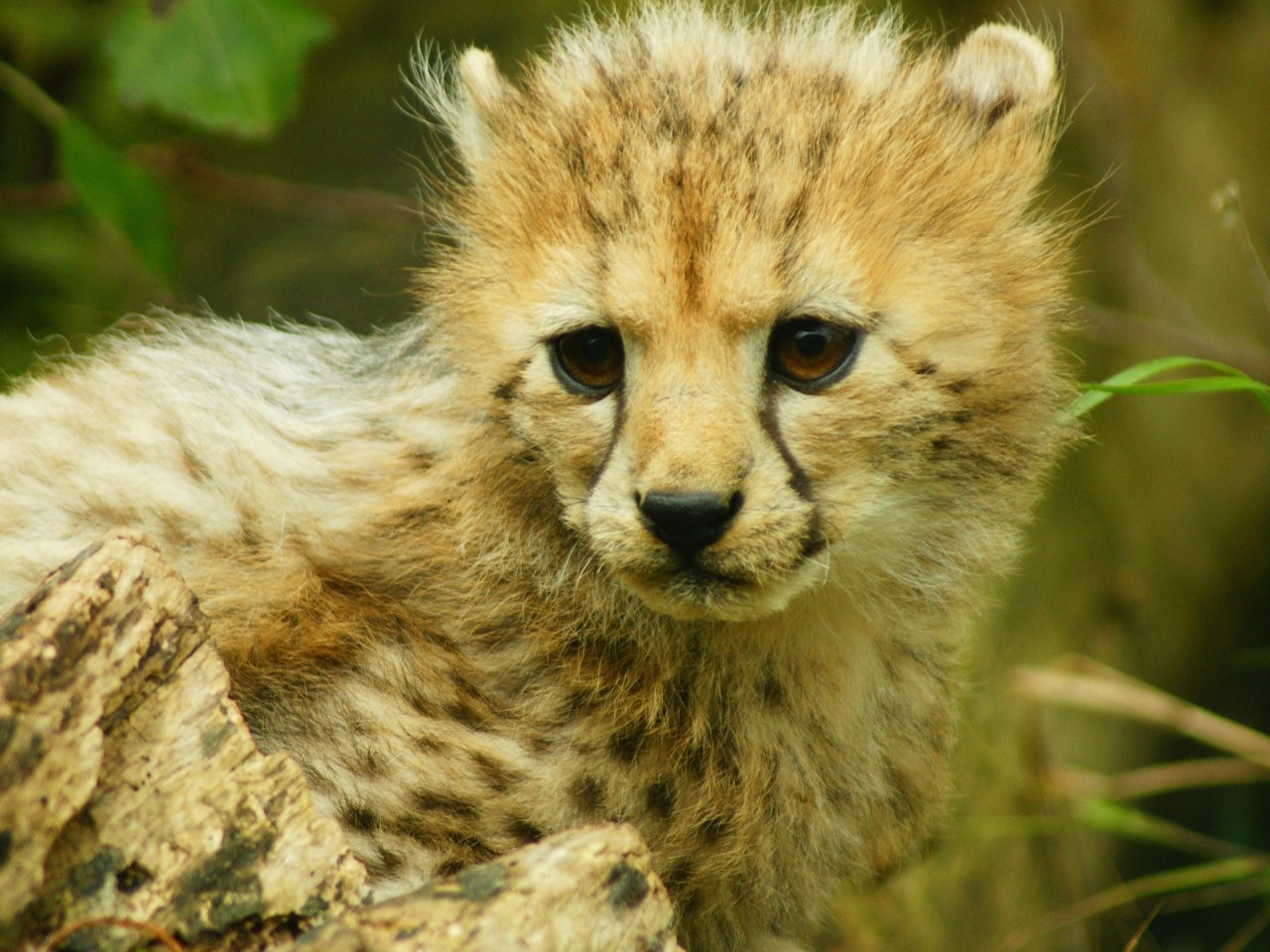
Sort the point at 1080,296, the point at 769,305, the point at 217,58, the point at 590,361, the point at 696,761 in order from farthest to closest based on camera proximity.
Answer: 1. the point at 1080,296
2. the point at 217,58
3. the point at 696,761
4. the point at 590,361
5. the point at 769,305

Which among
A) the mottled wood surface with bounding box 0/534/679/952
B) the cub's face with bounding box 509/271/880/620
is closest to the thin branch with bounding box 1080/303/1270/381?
the cub's face with bounding box 509/271/880/620

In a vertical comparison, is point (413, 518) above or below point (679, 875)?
above

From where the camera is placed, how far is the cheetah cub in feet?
9.46

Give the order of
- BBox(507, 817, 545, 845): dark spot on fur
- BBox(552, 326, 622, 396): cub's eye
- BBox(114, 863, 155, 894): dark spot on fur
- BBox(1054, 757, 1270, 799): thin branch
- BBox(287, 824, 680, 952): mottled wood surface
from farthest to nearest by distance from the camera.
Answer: BBox(1054, 757, 1270, 799): thin branch
BBox(507, 817, 545, 845): dark spot on fur
BBox(552, 326, 622, 396): cub's eye
BBox(114, 863, 155, 894): dark spot on fur
BBox(287, 824, 680, 952): mottled wood surface

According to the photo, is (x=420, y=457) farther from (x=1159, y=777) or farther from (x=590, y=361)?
(x=1159, y=777)

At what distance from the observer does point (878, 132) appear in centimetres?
314

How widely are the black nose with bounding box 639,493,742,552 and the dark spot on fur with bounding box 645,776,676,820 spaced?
689 millimetres

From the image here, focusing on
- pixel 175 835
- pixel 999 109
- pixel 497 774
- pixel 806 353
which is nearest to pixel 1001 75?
pixel 999 109

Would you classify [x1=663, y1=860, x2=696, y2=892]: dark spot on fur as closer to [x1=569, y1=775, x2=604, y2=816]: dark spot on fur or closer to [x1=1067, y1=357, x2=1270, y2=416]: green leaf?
[x1=569, y1=775, x2=604, y2=816]: dark spot on fur

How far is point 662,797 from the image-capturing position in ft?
10.5

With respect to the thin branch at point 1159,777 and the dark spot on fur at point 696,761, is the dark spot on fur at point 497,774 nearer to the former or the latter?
the dark spot on fur at point 696,761

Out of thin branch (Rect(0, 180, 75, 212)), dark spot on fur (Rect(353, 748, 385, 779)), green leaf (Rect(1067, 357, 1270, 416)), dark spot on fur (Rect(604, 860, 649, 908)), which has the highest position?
thin branch (Rect(0, 180, 75, 212))

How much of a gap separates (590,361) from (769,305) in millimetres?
415

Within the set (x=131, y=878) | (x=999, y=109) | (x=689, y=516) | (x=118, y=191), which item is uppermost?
(x=118, y=191)
